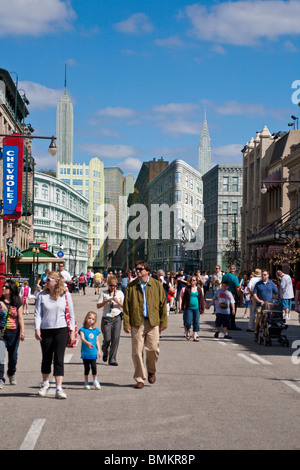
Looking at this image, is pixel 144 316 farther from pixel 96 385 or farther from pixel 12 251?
pixel 12 251

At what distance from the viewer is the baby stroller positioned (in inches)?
671

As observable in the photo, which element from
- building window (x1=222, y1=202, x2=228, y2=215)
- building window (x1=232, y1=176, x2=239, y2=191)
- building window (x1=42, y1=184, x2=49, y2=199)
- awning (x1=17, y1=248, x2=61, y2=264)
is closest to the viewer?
awning (x1=17, y1=248, x2=61, y2=264)

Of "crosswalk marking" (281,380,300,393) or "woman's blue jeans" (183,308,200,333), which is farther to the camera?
"woman's blue jeans" (183,308,200,333)

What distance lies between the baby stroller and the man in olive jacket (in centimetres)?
678

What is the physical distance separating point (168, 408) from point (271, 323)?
881 cm

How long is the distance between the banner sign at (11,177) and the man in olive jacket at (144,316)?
134 feet

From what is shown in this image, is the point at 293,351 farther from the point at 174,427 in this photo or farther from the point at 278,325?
the point at 174,427

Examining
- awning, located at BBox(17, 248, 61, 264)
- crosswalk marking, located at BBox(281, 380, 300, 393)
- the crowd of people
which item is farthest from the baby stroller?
awning, located at BBox(17, 248, 61, 264)

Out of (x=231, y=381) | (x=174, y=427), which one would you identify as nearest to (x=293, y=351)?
(x=231, y=381)

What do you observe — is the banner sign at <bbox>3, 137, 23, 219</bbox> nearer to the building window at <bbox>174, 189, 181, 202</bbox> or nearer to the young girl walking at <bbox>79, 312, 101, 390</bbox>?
the young girl walking at <bbox>79, 312, 101, 390</bbox>

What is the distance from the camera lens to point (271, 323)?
1705 centimetres

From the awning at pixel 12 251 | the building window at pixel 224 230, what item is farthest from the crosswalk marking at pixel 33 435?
the building window at pixel 224 230

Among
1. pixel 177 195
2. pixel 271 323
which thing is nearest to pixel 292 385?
pixel 271 323
